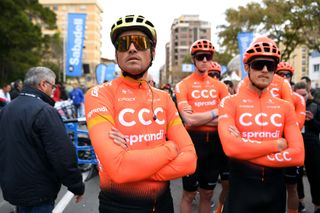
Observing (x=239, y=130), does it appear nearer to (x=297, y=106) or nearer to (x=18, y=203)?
(x=297, y=106)

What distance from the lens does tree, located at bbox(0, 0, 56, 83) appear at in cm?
2759

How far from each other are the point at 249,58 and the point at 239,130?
0.70 metres

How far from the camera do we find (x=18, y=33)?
28.3 m

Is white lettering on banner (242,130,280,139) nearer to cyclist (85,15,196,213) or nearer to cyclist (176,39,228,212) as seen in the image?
cyclist (85,15,196,213)

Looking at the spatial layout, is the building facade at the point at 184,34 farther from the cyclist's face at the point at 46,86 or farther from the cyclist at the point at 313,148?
the cyclist's face at the point at 46,86

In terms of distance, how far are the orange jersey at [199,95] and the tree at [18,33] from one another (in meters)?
25.4

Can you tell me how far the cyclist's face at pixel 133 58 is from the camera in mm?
2637

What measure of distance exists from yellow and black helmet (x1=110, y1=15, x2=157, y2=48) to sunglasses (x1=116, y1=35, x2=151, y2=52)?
0.17 ft

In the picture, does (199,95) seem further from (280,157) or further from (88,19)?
(88,19)

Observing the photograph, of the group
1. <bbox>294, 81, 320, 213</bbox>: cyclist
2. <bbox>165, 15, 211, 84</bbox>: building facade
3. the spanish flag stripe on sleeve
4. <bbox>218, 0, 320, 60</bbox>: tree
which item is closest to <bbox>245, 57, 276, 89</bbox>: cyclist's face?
the spanish flag stripe on sleeve

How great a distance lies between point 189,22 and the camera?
18500 centimetres

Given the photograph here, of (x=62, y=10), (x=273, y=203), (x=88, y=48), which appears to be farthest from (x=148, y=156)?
(x=62, y=10)

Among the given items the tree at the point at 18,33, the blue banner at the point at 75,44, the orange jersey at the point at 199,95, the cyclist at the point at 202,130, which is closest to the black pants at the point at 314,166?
the cyclist at the point at 202,130

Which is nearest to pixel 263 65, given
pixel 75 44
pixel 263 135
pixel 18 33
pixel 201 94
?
pixel 263 135
